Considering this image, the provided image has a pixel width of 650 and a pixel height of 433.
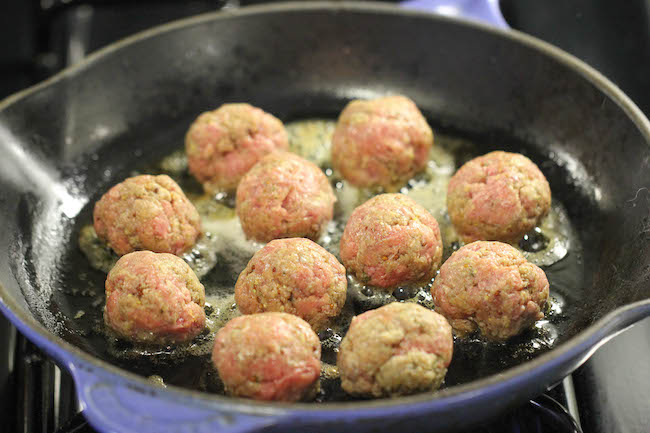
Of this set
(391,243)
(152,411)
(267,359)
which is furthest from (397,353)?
(152,411)

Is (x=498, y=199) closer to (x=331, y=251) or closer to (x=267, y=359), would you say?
(x=331, y=251)

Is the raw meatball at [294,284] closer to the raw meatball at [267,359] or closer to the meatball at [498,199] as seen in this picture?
the raw meatball at [267,359]

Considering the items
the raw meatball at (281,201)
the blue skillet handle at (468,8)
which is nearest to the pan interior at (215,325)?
the raw meatball at (281,201)

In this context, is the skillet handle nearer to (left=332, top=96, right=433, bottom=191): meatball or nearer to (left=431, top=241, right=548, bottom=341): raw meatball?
(left=431, top=241, right=548, bottom=341): raw meatball

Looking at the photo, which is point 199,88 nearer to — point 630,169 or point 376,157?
point 376,157

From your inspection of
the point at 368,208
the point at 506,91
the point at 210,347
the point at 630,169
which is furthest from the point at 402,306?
the point at 506,91

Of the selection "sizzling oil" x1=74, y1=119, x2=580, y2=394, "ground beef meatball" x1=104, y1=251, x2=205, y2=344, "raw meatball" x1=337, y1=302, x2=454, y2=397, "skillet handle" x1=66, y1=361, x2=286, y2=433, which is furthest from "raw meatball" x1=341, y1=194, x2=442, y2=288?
"skillet handle" x1=66, y1=361, x2=286, y2=433
